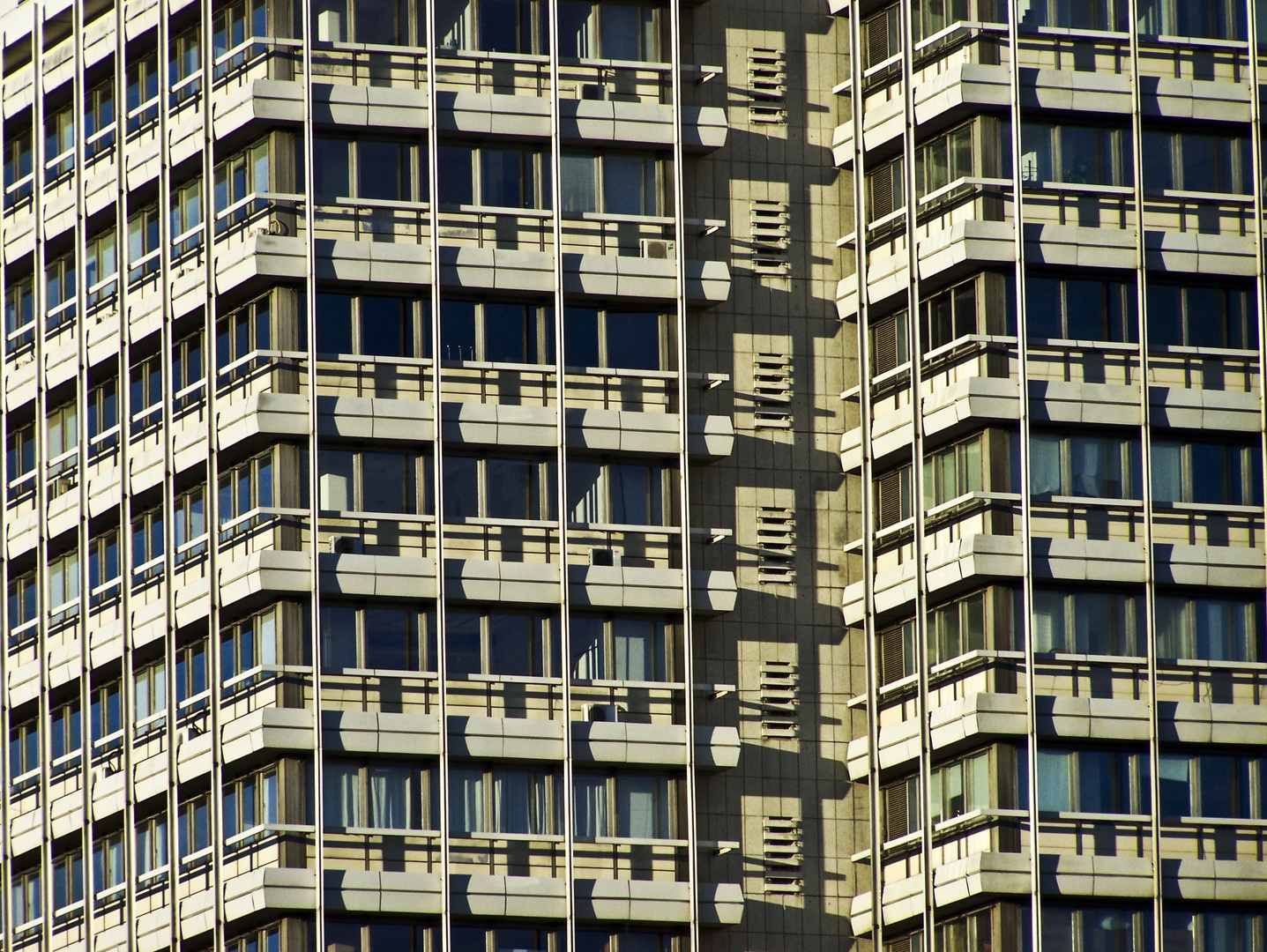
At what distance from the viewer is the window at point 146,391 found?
9325cm

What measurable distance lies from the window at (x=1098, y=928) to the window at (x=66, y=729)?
26857 mm

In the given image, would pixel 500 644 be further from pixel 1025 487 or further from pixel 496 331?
pixel 1025 487

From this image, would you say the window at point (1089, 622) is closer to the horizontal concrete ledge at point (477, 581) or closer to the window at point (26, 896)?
the horizontal concrete ledge at point (477, 581)

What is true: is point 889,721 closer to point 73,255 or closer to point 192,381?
point 192,381

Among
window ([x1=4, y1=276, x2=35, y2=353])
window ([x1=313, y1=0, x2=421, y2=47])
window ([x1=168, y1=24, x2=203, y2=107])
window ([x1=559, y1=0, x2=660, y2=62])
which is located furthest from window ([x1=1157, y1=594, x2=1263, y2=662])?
window ([x1=4, y1=276, x2=35, y2=353])

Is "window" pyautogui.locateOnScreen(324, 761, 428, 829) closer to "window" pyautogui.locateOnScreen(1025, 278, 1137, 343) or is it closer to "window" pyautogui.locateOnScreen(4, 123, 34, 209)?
"window" pyautogui.locateOnScreen(1025, 278, 1137, 343)

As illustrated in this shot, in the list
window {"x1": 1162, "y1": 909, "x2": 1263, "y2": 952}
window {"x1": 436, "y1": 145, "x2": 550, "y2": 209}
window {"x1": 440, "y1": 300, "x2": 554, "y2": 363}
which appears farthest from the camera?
window {"x1": 436, "y1": 145, "x2": 550, "y2": 209}

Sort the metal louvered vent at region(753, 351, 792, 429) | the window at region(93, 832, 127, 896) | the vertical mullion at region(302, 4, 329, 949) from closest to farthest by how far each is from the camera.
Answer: the vertical mullion at region(302, 4, 329, 949), the window at region(93, 832, 127, 896), the metal louvered vent at region(753, 351, 792, 429)

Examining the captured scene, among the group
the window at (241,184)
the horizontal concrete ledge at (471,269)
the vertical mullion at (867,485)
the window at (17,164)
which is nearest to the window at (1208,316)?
the vertical mullion at (867,485)

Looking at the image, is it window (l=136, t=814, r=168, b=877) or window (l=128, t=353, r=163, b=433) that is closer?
window (l=136, t=814, r=168, b=877)

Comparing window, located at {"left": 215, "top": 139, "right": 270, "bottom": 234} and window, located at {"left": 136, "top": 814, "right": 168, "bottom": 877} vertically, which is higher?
window, located at {"left": 215, "top": 139, "right": 270, "bottom": 234}

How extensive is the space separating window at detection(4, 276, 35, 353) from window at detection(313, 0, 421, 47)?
44.7 feet

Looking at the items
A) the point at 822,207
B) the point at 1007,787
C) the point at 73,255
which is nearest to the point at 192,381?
the point at 73,255

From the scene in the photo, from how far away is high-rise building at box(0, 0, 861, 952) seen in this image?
87000 millimetres
